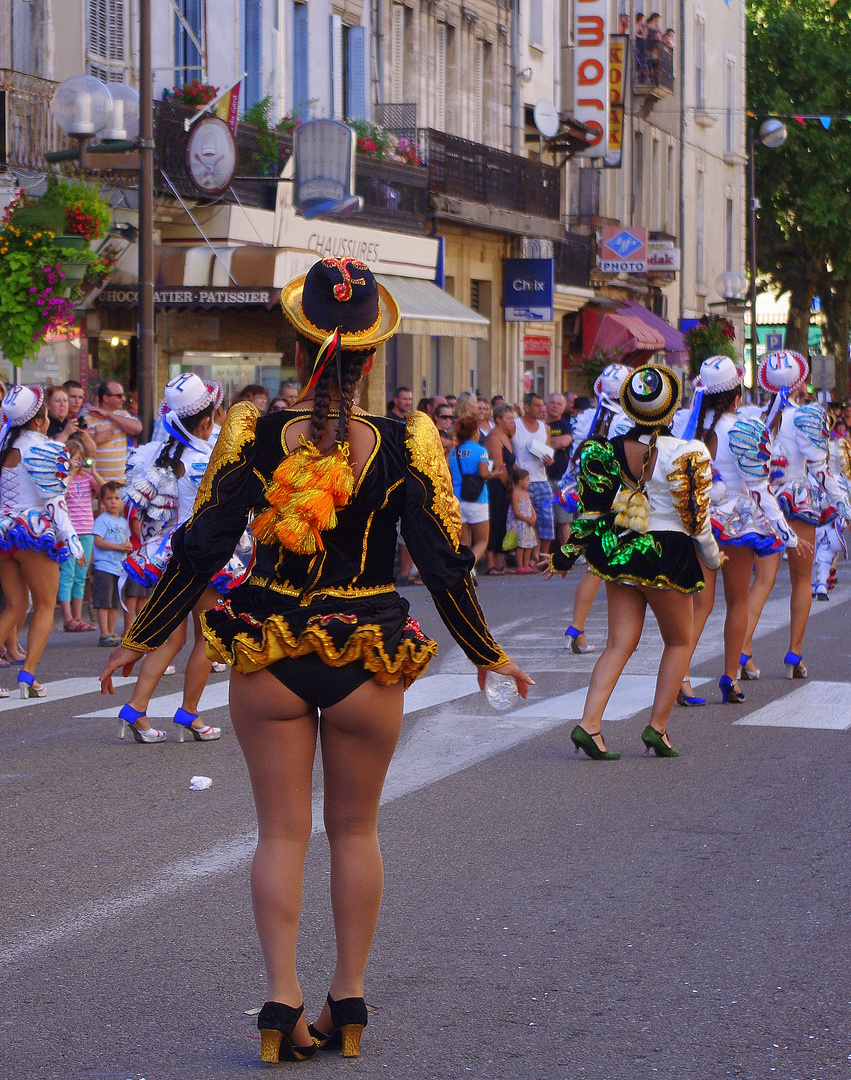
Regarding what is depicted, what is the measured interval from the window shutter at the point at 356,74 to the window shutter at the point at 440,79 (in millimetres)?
2991

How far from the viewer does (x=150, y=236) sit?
56.6 feet

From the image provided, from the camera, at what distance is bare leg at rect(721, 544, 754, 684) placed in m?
10.4

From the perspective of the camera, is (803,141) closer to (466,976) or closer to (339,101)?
(339,101)

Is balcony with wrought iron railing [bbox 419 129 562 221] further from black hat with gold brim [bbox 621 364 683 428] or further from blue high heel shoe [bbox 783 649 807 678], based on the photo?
black hat with gold brim [bbox 621 364 683 428]

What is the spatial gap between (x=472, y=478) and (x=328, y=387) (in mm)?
13845

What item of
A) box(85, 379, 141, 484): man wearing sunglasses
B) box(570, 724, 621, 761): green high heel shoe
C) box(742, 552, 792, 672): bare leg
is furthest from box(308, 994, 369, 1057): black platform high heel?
box(85, 379, 141, 484): man wearing sunglasses

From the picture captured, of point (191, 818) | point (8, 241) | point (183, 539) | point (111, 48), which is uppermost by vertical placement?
point (111, 48)

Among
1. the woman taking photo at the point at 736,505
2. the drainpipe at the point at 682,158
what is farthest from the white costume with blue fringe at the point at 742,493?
the drainpipe at the point at 682,158

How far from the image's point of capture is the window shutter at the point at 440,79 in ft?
106

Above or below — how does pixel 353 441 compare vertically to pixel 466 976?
above

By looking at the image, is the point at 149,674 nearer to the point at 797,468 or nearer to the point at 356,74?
the point at 797,468

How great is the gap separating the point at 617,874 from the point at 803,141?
54.0 m

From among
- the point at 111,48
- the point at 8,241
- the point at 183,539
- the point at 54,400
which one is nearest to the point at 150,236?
the point at 8,241

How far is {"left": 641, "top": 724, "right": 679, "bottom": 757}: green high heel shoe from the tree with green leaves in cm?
4927
